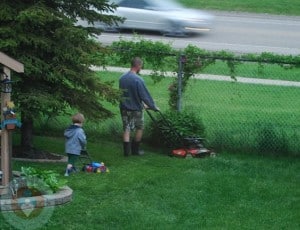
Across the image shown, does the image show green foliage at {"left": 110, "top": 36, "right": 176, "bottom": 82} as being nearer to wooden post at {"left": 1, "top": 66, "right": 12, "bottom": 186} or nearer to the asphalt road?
wooden post at {"left": 1, "top": 66, "right": 12, "bottom": 186}

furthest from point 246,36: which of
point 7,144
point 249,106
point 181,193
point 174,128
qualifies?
point 7,144

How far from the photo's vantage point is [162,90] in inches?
580

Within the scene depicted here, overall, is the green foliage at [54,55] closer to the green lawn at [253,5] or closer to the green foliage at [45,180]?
the green foliage at [45,180]

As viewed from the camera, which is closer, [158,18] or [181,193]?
[181,193]

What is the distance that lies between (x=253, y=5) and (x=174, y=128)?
20.3 m

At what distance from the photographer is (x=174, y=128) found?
12.3 metres

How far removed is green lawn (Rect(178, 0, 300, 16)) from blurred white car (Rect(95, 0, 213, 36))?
6.51m

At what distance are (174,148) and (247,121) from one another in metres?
1.68

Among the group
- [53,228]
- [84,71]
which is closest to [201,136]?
[84,71]

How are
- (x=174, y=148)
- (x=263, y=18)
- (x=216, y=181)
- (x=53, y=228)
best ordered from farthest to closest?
(x=263, y=18) → (x=174, y=148) → (x=216, y=181) → (x=53, y=228)

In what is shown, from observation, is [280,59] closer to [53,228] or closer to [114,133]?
[114,133]

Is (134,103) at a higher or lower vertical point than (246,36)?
lower

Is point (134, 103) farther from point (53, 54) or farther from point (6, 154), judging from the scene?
point (6, 154)

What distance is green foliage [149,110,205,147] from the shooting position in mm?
12336
